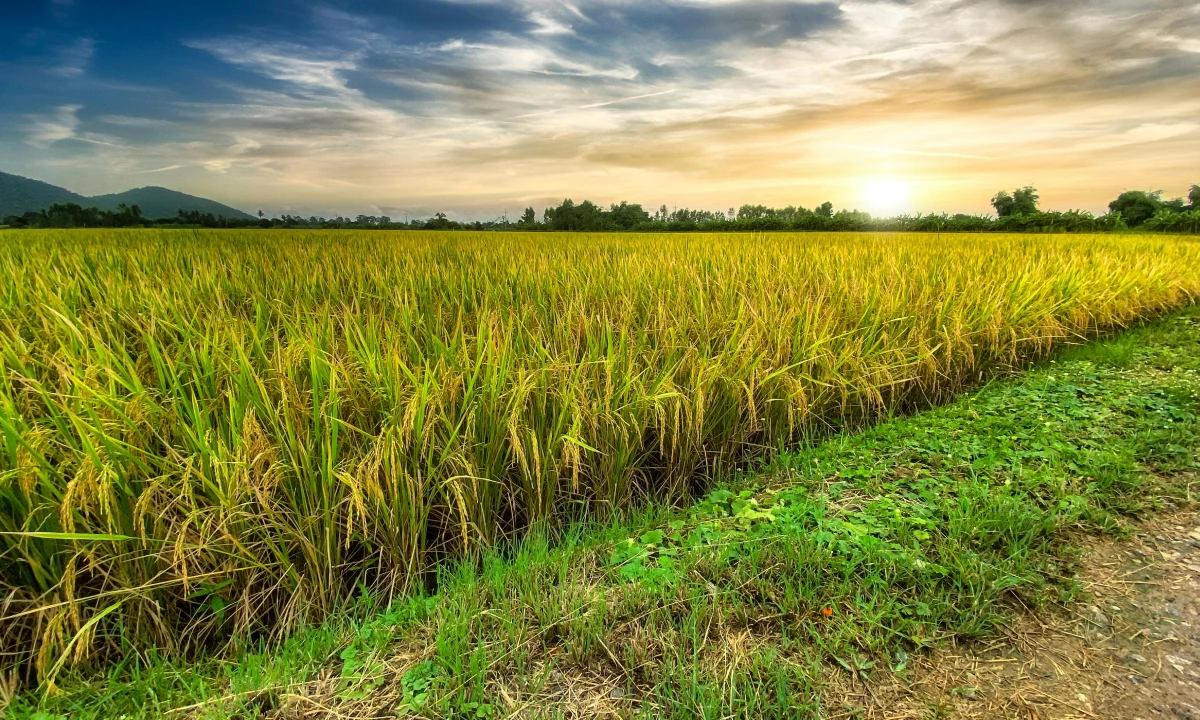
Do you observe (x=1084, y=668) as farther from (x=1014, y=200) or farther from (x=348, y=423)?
(x=1014, y=200)

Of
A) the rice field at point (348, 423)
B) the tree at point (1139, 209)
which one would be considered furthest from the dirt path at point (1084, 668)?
the tree at point (1139, 209)

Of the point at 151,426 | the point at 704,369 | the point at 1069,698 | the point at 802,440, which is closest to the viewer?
the point at 1069,698

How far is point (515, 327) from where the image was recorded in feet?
9.78

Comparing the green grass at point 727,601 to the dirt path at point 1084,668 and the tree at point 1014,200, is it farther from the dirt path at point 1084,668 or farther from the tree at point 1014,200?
the tree at point 1014,200

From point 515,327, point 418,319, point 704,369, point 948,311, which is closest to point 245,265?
point 418,319

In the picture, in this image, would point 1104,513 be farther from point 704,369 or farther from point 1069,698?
point 704,369

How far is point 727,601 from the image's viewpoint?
5.29ft

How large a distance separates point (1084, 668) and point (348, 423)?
2416mm

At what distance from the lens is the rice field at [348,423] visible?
1.58 meters

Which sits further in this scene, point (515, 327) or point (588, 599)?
point (515, 327)

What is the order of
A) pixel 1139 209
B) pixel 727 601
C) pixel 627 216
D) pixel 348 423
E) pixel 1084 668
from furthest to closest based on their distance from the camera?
pixel 627 216 → pixel 1139 209 → pixel 348 423 → pixel 727 601 → pixel 1084 668

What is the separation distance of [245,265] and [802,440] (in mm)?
5356

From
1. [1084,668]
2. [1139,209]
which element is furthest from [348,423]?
[1139,209]

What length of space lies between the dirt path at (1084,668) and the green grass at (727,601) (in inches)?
2.7
